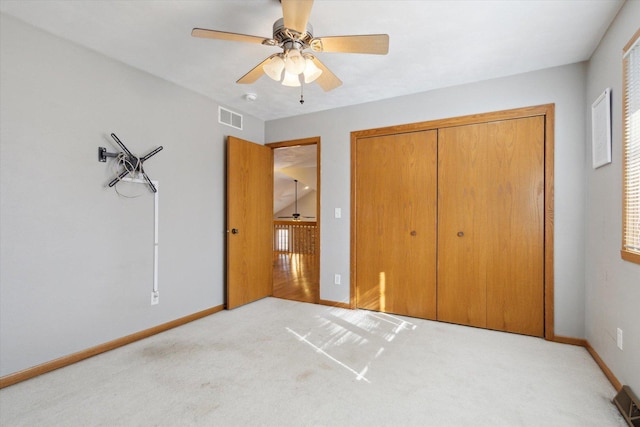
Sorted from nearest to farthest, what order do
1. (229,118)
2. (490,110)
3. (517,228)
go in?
(517,228), (490,110), (229,118)

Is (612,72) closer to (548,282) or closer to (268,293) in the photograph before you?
(548,282)

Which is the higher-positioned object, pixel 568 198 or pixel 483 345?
pixel 568 198

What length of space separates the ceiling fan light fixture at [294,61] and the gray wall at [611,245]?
1898 mm

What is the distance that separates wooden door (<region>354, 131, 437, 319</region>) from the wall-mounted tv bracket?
2152 millimetres

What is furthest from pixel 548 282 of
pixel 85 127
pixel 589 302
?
pixel 85 127

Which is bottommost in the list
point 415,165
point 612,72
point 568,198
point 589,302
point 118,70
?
point 589,302

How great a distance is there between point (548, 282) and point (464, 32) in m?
2.19

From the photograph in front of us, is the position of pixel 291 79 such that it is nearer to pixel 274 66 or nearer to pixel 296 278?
pixel 274 66

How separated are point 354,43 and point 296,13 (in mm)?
399

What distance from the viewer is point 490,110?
2.91m

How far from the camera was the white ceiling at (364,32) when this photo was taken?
189 cm

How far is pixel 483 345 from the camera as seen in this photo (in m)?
2.57

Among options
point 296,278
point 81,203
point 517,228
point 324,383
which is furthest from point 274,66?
point 296,278

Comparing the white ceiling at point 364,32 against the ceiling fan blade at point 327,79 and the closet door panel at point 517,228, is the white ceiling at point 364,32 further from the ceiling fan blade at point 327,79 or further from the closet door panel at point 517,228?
the closet door panel at point 517,228
